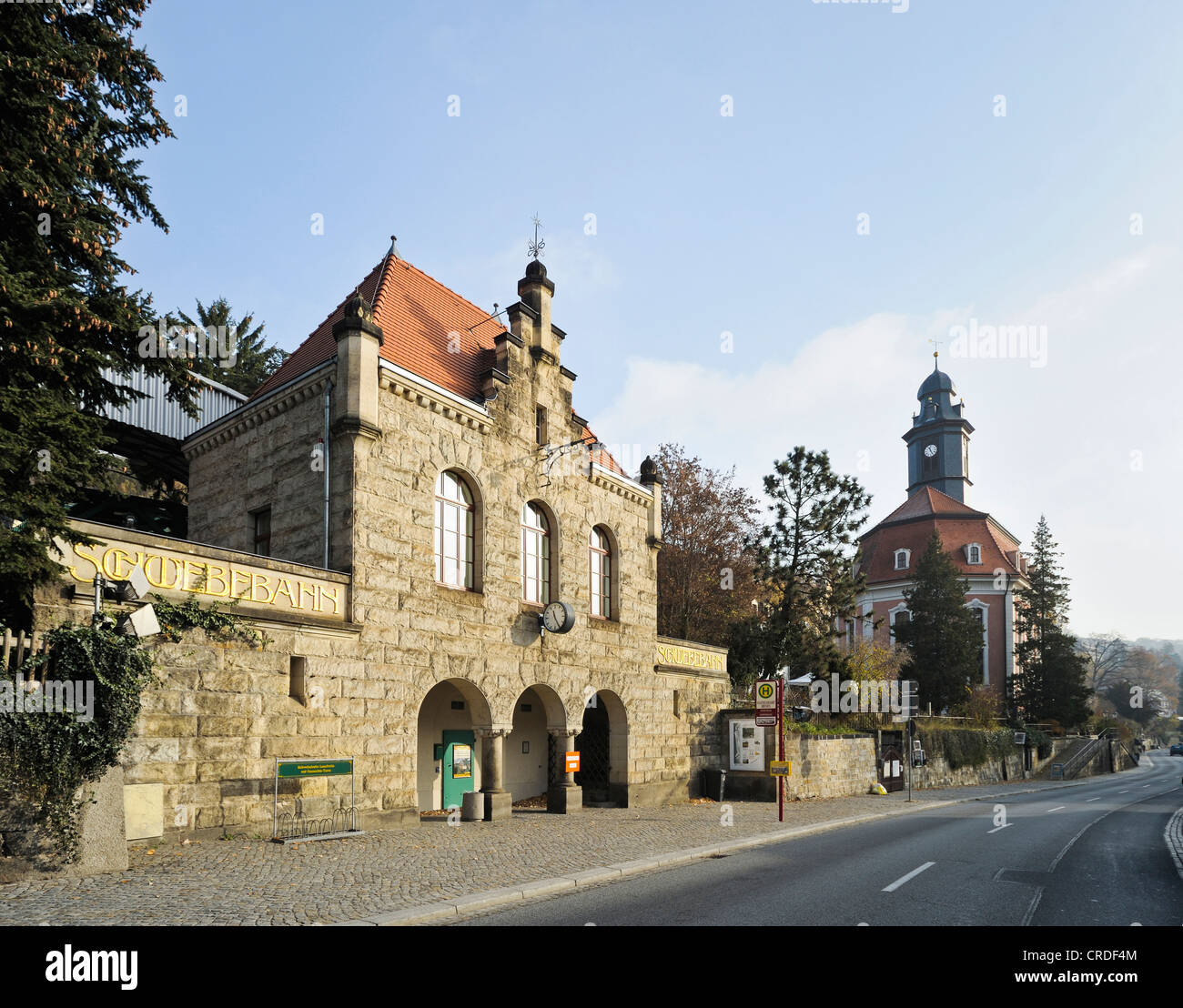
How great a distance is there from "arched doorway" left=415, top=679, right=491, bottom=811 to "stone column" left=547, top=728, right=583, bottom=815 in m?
1.93

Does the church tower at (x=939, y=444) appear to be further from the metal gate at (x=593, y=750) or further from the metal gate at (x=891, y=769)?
the metal gate at (x=593, y=750)

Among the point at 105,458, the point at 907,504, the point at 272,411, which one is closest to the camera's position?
the point at 105,458

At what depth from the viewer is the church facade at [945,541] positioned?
66688 mm

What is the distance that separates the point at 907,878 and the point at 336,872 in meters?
7.30

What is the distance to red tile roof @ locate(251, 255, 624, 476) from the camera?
18.7 meters

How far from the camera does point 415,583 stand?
1673 cm

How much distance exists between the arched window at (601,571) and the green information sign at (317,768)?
9.17 metres

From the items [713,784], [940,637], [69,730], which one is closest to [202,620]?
[69,730]

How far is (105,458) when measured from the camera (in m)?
12.3

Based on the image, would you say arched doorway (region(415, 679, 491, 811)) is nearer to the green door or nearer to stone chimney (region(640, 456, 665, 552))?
the green door

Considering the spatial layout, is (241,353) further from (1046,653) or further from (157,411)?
(1046,653)
